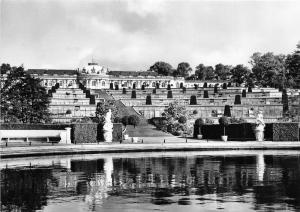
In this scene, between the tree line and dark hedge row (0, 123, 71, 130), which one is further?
the tree line

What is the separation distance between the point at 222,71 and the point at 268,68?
48.4 m

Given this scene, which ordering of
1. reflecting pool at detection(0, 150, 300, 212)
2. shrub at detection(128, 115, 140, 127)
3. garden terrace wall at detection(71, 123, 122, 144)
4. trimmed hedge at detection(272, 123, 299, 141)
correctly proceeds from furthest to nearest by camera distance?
shrub at detection(128, 115, 140, 127) < trimmed hedge at detection(272, 123, 299, 141) < garden terrace wall at detection(71, 123, 122, 144) < reflecting pool at detection(0, 150, 300, 212)

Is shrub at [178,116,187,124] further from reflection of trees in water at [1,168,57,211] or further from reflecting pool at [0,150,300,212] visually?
reflection of trees in water at [1,168,57,211]

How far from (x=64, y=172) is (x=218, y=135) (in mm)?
36150

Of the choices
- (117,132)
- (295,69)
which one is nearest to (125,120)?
(117,132)

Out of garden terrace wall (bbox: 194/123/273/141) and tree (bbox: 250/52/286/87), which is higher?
tree (bbox: 250/52/286/87)

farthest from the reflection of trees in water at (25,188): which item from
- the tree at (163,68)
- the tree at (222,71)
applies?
the tree at (163,68)

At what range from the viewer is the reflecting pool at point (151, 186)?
15828 millimetres

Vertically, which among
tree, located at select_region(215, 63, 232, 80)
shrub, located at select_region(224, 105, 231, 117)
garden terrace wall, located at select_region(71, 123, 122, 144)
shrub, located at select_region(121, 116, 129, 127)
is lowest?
garden terrace wall, located at select_region(71, 123, 122, 144)

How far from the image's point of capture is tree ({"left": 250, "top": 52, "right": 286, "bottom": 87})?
134 metres

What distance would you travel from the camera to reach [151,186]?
20.2m

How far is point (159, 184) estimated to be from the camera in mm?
20766

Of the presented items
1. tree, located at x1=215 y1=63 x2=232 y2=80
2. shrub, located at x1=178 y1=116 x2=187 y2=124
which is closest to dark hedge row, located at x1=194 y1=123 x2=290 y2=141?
shrub, located at x1=178 y1=116 x2=187 y2=124

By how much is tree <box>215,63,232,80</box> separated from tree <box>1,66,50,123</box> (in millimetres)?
118189
